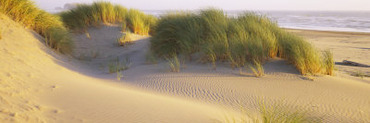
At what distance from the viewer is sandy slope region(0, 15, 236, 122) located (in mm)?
2711

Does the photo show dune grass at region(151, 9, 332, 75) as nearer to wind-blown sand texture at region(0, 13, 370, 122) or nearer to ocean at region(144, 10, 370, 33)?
wind-blown sand texture at region(0, 13, 370, 122)

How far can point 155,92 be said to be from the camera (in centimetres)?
438

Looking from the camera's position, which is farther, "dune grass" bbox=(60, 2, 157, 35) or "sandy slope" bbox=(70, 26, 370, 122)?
"dune grass" bbox=(60, 2, 157, 35)

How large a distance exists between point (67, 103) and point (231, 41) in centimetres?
386

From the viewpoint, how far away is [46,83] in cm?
378

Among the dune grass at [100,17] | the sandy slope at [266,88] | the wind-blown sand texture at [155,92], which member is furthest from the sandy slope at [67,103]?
the dune grass at [100,17]

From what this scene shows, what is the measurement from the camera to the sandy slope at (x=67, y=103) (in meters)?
2.71

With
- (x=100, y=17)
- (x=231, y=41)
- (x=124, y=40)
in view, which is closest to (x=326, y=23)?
(x=100, y=17)

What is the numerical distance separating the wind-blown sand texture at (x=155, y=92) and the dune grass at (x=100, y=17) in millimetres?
4409

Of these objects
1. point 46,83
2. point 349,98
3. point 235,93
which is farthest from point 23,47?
point 349,98

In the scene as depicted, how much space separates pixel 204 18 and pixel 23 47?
13.5ft

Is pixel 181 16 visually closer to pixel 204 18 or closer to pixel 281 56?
pixel 204 18

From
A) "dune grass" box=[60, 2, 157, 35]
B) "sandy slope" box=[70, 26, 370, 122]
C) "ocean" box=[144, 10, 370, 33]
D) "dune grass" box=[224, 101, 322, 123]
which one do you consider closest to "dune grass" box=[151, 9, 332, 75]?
"sandy slope" box=[70, 26, 370, 122]

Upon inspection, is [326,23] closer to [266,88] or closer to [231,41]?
[231,41]
